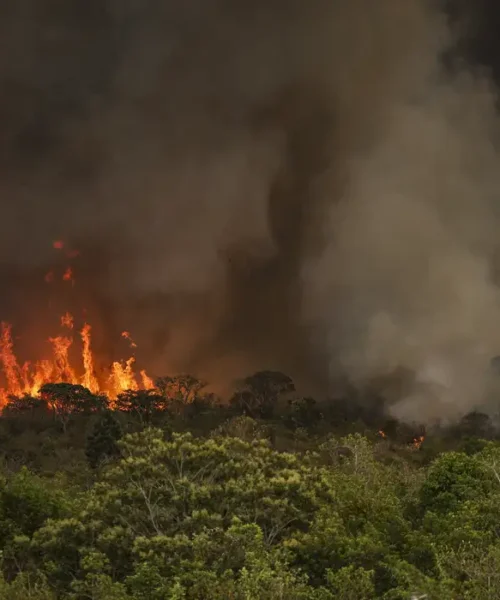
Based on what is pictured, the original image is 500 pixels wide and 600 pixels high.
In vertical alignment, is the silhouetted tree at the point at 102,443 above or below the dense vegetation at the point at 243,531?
above

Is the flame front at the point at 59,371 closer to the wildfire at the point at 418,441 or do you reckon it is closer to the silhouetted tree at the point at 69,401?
the silhouetted tree at the point at 69,401

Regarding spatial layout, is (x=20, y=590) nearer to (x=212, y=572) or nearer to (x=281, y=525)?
(x=212, y=572)

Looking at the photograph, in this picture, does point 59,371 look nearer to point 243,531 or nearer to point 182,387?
point 182,387

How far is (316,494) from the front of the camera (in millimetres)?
32938

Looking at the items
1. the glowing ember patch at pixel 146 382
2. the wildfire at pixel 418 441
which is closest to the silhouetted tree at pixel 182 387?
the glowing ember patch at pixel 146 382

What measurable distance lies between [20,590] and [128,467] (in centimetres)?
713

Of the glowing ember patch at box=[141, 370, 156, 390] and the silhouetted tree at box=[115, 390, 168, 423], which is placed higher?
the glowing ember patch at box=[141, 370, 156, 390]

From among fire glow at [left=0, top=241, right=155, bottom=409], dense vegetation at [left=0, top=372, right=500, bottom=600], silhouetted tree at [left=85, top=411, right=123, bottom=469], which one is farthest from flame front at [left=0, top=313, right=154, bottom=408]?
dense vegetation at [left=0, top=372, right=500, bottom=600]

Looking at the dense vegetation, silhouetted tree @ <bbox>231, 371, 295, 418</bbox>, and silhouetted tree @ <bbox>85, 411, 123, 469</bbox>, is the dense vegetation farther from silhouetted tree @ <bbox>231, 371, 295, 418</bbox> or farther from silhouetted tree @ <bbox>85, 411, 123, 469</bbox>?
silhouetted tree @ <bbox>231, 371, 295, 418</bbox>

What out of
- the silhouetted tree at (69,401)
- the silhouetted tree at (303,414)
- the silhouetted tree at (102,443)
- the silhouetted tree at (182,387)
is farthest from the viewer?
the silhouetted tree at (182,387)

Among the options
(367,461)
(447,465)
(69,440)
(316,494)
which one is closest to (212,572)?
(316,494)

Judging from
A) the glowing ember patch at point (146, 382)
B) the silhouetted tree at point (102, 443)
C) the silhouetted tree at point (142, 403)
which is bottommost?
the silhouetted tree at point (102, 443)

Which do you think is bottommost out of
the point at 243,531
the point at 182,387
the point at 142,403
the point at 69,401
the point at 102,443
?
the point at 243,531

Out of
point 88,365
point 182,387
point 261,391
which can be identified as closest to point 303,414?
point 261,391
